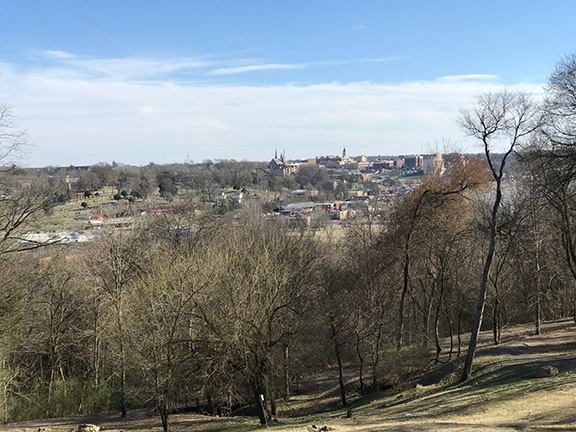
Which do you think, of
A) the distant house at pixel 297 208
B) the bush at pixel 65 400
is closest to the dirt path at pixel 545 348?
the bush at pixel 65 400

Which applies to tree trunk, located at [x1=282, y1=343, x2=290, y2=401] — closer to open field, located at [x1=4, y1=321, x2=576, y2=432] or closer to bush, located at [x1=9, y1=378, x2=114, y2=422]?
open field, located at [x1=4, y1=321, x2=576, y2=432]

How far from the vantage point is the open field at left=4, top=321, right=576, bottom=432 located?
12.6 m

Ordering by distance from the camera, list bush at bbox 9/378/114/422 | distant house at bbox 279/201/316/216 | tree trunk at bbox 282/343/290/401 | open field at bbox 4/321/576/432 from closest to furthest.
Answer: open field at bbox 4/321/576/432, tree trunk at bbox 282/343/290/401, bush at bbox 9/378/114/422, distant house at bbox 279/201/316/216

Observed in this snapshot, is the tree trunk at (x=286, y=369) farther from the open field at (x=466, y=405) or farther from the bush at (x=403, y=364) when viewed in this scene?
the bush at (x=403, y=364)

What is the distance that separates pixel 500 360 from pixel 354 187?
424 ft

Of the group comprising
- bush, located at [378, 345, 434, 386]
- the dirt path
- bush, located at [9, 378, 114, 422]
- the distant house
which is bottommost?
bush, located at [9, 378, 114, 422]

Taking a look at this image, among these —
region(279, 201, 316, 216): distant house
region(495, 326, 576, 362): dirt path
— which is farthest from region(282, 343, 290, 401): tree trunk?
region(279, 201, 316, 216): distant house

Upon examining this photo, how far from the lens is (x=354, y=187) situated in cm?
14750

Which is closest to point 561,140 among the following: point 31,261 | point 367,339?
point 367,339

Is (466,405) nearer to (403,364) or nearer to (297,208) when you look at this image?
(403,364)

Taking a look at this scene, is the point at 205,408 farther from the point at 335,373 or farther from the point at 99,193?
the point at 99,193

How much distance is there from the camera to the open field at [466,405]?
12.6 meters

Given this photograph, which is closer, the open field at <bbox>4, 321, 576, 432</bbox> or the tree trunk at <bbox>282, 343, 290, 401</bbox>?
the open field at <bbox>4, 321, 576, 432</bbox>

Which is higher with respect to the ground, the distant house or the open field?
the distant house
